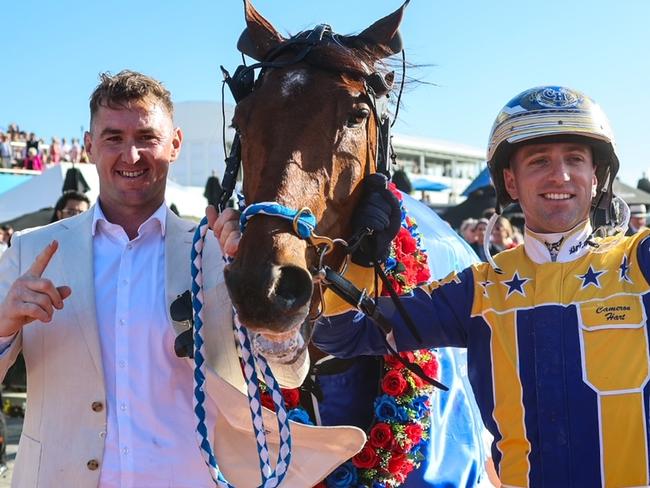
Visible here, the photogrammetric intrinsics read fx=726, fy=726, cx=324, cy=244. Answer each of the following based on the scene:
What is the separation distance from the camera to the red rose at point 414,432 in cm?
267

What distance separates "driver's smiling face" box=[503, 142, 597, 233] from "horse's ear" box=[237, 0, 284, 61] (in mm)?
966

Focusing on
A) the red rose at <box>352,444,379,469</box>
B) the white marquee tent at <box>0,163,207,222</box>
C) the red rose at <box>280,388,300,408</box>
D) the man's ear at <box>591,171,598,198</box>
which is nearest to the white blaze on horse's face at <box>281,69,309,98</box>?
the man's ear at <box>591,171,598,198</box>

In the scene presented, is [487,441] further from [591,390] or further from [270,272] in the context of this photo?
[270,272]

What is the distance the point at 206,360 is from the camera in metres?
2.20

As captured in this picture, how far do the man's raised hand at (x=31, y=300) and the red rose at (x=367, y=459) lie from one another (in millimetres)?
1188

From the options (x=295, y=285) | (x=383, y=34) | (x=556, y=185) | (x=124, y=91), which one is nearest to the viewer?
(x=295, y=285)

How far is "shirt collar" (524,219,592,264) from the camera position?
7.09 ft

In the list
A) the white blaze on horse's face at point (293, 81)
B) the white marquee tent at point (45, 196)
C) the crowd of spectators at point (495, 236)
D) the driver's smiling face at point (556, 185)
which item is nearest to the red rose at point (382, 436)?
the driver's smiling face at point (556, 185)

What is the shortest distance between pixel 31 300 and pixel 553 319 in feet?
4.78

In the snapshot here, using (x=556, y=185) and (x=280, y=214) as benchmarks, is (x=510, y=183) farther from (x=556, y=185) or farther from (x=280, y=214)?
(x=280, y=214)

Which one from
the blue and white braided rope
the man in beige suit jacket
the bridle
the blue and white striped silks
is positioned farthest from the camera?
the blue and white striped silks

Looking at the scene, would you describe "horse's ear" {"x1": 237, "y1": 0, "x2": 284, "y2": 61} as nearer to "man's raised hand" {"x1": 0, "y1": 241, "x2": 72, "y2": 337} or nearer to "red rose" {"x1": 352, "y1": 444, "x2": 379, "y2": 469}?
"man's raised hand" {"x1": 0, "y1": 241, "x2": 72, "y2": 337}

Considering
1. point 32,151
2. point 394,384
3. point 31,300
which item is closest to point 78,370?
point 31,300

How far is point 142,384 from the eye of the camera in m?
2.22
